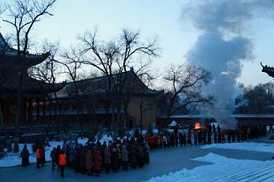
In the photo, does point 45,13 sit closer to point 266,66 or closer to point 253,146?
point 266,66

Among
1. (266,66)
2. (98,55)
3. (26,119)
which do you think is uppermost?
(98,55)

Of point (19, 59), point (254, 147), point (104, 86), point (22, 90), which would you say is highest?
point (104, 86)

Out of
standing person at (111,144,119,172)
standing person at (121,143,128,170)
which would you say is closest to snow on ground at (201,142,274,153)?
standing person at (121,143,128,170)

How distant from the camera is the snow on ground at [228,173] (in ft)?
A: 59.9

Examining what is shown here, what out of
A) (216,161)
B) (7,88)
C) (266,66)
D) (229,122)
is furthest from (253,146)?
(229,122)

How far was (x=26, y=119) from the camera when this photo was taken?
151 feet

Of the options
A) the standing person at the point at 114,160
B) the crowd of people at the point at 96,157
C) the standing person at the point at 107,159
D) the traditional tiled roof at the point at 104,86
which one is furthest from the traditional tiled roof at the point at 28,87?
the standing person at the point at 107,159

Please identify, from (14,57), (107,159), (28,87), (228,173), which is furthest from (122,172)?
(28,87)

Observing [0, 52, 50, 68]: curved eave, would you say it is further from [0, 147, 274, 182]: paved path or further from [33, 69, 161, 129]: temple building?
[33, 69, 161, 129]: temple building

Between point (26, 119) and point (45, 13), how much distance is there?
15756 mm

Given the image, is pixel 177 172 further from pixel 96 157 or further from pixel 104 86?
pixel 104 86

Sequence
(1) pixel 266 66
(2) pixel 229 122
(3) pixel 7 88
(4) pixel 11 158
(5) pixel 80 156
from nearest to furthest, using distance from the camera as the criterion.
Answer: (5) pixel 80 156, (4) pixel 11 158, (1) pixel 266 66, (3) pixel 7 88, (2) pixel 229 122

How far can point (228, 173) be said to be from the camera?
19.9m

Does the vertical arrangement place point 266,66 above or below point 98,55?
below
